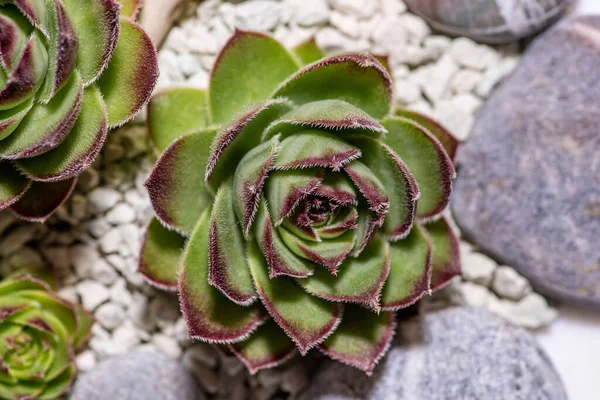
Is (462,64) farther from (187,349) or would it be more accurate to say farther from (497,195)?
(187,349)

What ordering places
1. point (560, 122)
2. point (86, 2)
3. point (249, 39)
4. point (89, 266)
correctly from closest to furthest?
point (86, 2) < point (249, 39) < point (560, 122) < point (89, 266)

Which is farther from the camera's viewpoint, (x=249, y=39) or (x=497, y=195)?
(x=497, y=195)

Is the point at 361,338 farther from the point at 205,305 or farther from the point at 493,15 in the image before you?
the point at 493,15

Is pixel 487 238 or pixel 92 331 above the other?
pixel 487 238

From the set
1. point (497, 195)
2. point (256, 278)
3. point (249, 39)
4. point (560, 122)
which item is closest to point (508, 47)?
point (560, 122)

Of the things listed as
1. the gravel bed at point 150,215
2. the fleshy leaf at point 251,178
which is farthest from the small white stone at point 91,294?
the fleshy leaf at point 251,178

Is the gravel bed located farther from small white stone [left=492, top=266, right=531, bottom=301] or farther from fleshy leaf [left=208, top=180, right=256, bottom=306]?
fleshy leaf [left=208, top=180, right=256, bottom=306]

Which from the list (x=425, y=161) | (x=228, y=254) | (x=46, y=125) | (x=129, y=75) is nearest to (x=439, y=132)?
(x=425, y=161)
